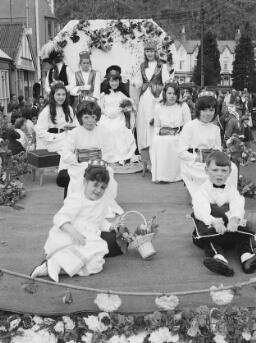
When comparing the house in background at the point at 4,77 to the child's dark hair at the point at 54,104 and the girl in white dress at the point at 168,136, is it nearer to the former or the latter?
the child's dark hair at the point at 54,104

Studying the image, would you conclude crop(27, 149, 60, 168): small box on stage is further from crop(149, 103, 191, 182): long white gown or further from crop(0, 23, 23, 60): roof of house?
crop(0, 23, 23, 60): roof of house

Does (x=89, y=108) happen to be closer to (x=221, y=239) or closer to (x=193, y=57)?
(x=221, y=239)

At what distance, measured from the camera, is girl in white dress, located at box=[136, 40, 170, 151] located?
31.4 feet

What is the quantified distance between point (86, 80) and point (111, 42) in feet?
4.23

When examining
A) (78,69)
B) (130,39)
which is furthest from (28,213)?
(130,39)

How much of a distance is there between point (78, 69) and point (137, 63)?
118cm

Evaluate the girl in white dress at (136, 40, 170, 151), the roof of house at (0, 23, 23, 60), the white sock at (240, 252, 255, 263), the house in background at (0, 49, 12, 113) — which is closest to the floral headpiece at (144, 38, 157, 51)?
the girl in white dress at (136, 40, 170, 151)

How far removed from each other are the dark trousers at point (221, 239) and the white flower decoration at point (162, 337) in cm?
114

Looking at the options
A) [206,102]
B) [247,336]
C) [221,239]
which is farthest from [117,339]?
[206,102]

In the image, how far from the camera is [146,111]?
31.6 ft

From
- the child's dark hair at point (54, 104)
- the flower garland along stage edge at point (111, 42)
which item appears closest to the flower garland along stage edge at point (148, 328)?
the child's dark hair at point (54, 104)

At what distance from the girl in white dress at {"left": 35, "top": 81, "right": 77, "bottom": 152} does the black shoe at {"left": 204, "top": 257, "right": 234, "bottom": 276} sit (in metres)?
3.98

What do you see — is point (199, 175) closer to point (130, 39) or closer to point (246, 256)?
point (246, 256)

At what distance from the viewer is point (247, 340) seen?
11.0ft
